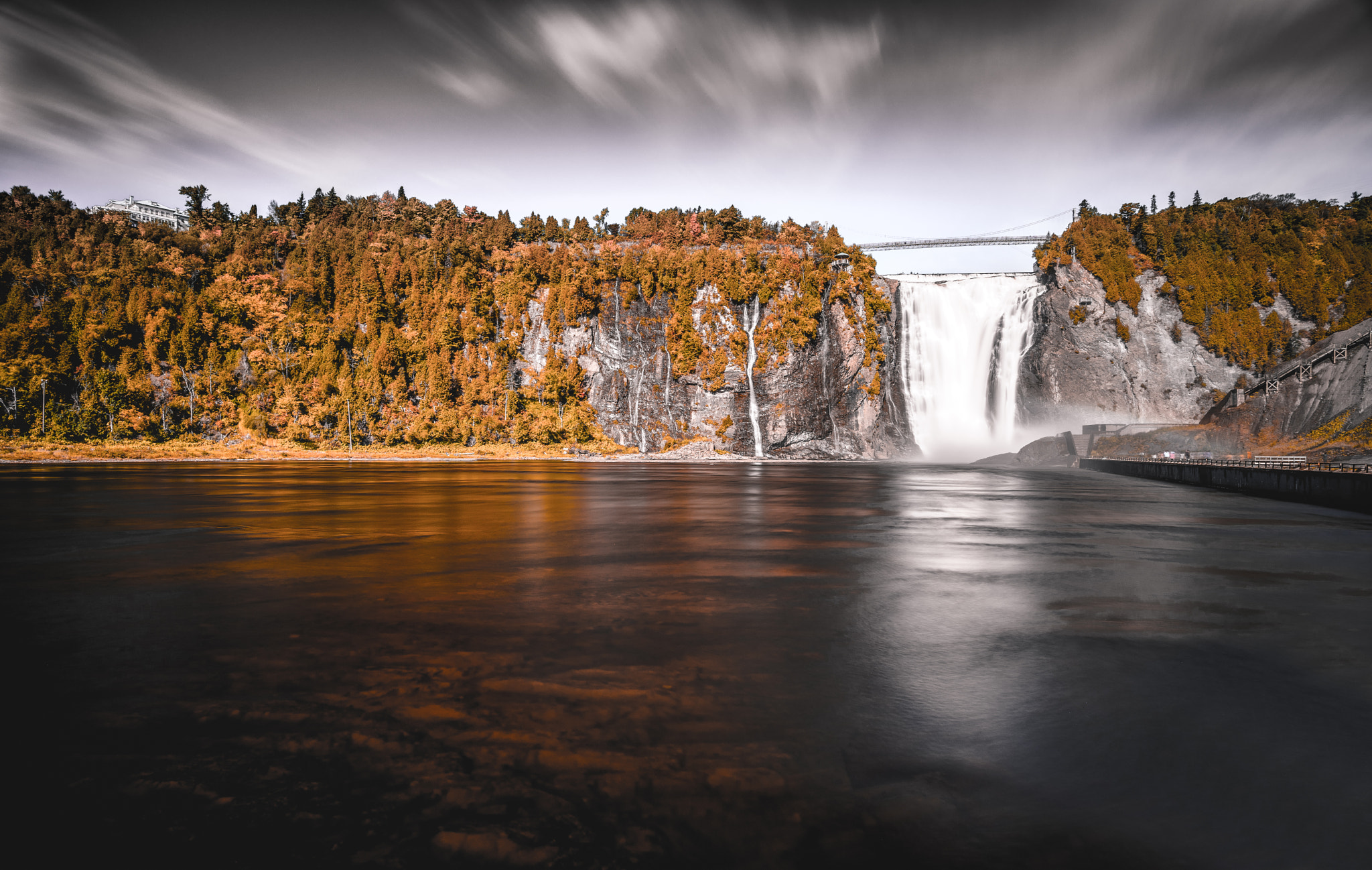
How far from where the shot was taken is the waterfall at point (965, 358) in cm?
7056

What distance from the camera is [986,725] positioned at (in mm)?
4457

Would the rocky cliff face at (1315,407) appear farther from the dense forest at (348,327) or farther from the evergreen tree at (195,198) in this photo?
the evergreen tree at (195,198)

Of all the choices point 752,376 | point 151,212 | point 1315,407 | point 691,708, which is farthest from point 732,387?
point 151,212

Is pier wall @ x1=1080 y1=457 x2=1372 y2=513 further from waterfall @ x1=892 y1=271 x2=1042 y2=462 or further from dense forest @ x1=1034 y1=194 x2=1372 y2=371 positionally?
dense forest @ x1=1034 y1=194 x2=1372 y2=371

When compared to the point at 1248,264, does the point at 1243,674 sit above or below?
below

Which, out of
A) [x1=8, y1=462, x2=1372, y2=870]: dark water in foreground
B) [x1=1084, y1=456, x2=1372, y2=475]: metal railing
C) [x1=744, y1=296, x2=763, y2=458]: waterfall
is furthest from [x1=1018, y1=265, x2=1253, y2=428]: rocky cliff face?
[x1=8, y1=462, x2=1372, y2=870]: dark water in foreground

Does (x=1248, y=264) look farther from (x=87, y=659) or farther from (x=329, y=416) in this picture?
(x=329, y=416)

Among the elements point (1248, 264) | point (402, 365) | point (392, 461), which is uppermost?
point (1248, 264)

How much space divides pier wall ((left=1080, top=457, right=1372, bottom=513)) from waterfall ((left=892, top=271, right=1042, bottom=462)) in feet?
104

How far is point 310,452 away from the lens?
74.6 m

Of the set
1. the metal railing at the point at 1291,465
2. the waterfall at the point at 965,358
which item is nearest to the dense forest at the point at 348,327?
the waterfall at the point at 965,358

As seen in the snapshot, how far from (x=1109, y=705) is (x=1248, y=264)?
295ft

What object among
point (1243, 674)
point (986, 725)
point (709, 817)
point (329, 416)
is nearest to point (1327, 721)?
point (1243, 674)

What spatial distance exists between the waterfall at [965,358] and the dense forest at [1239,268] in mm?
7528
